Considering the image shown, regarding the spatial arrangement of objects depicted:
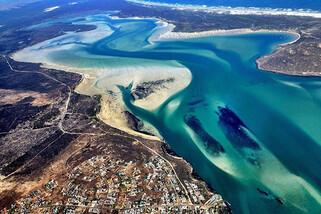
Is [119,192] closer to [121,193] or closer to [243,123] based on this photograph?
[121,193]

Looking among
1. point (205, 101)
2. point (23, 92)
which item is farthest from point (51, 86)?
point (205, 101)

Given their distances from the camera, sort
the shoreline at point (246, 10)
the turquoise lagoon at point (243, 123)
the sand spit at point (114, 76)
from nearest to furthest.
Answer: the turquoise lagoon at point (243, 123)
the sand spit at point (114, 76)
the shoreline at point (246, 10)

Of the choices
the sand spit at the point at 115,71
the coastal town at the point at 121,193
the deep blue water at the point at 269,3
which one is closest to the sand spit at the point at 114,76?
the sand spit at the point at 115,71

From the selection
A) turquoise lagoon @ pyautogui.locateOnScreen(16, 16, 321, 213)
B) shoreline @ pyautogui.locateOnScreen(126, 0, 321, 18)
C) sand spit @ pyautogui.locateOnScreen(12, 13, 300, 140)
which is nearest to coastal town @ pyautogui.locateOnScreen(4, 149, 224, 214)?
turquoise lagoon @ pyautogui.locateOnScreen(16, 16, 321, 213)

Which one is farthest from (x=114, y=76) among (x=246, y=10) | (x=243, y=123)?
(x=246, y=10)

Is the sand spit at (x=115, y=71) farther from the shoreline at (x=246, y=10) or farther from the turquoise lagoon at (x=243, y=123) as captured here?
the shoreline at (x=246, y=10)

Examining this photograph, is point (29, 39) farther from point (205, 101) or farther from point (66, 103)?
point (205, 101)

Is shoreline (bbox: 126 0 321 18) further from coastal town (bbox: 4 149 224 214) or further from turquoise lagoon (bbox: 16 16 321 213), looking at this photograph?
coastal town (bbox: 4 149 224 214)
